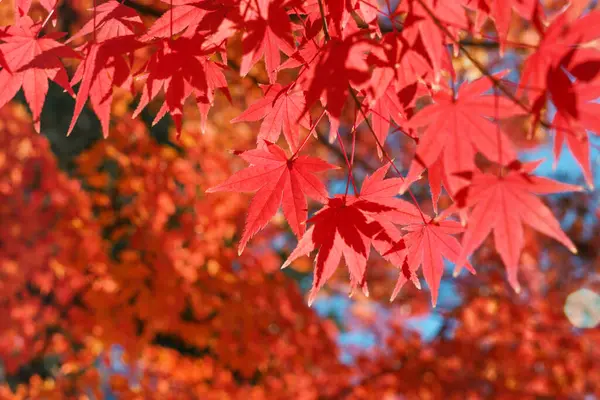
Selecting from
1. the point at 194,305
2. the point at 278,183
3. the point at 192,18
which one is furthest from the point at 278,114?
the point at 194,305

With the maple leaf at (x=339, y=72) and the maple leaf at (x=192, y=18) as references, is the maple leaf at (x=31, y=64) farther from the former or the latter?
the maple leaf at (x=339, y=72)

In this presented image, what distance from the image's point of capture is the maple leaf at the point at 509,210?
833 millimetres

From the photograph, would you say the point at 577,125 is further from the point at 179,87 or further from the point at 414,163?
the point at 179,87

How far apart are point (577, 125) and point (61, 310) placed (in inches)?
169

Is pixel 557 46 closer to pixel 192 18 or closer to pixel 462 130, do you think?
pixel 462 130

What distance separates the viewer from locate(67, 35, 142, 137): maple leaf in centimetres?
111

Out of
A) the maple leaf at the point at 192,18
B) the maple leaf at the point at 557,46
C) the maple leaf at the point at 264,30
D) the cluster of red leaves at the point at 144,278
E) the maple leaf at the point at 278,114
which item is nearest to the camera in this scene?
the maple leaf at the point at 557,46

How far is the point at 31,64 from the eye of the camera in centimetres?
115

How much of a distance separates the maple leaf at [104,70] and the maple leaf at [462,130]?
0.64m

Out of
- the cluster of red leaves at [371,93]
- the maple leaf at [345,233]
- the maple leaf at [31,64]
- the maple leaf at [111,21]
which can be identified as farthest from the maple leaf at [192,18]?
the maple leaf at [345,233]

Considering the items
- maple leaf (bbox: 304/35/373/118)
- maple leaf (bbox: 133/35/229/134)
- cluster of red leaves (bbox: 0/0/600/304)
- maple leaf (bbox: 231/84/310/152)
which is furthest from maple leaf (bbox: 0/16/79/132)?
maple leaf (bbox: 304/35/373/118)

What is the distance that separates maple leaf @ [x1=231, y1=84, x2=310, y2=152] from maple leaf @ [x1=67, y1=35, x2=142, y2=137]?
11.3 inches

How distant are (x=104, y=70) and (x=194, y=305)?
2.52 metres

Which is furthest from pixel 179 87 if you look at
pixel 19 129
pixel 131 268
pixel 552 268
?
pixel 552 268
